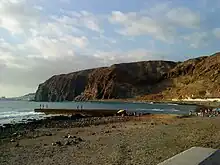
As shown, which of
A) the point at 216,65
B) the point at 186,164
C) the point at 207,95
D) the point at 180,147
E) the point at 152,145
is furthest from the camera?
the point at 216,65

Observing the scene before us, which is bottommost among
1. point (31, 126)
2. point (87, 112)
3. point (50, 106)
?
point (31, 126)

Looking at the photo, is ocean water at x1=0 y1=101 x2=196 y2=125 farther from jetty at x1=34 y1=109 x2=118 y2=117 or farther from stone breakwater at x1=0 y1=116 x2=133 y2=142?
stone breakwater at x1=0 y1=116 x2=133 y2=142

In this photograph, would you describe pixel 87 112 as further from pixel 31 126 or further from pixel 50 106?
pixel 50 106

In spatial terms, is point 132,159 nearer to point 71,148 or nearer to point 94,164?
point 94,164

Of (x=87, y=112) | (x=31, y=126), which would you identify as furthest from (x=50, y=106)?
(x=31, y=126)

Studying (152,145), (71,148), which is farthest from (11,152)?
(152,145)

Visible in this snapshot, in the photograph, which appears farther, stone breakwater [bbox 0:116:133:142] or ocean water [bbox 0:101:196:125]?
ocean water [bbox 0:101:196:125]

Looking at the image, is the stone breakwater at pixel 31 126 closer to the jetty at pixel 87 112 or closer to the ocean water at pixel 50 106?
the ocean water at pixel 50 106

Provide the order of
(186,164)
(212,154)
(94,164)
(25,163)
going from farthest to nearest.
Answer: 1. (25,163)
2. (94,164)
3. (212,154)
4. (186,164)

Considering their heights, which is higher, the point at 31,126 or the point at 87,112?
the point at 87,112

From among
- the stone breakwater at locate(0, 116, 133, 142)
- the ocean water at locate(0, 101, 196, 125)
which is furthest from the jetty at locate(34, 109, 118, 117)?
the stone breakwater at locate(0, 116, 133, 142)

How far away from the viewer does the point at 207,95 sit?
165750 mm

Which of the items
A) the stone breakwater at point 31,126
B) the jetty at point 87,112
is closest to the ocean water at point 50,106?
the jetty at point 87,112

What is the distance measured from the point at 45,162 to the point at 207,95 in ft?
529
